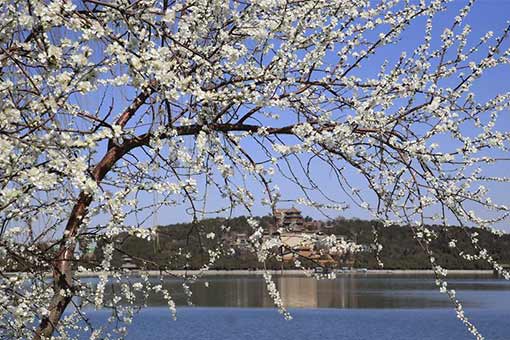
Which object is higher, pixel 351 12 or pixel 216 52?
pixel 351 12

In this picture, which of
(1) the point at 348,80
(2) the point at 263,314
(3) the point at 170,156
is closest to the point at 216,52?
(3) the point at 170,156

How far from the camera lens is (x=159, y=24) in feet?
8.98

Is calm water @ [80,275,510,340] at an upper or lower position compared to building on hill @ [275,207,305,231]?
lower

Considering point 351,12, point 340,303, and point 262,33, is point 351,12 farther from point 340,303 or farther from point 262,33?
point 340,303

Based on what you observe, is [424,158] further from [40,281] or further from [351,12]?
[40,281]

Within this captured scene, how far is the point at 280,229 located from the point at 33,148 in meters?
1.39

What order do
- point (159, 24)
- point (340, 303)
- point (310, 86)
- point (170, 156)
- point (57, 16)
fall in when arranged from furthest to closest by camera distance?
point (340, 303) → point (310, 86) → point (170, 156) → point (159, 24) → point (57, 16)

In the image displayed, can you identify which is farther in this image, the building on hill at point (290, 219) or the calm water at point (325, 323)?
the calm water at point (325, 323)

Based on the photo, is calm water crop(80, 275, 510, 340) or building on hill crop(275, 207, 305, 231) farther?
calm water crop(80, 275, 510, 340)

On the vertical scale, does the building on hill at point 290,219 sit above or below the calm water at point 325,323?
above

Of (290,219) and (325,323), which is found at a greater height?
(290,219)

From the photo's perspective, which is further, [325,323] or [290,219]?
[325,323]

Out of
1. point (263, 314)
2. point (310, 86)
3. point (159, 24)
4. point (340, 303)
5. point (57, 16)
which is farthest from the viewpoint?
point (340, 303)

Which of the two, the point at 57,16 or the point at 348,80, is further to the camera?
the point at 348,80
